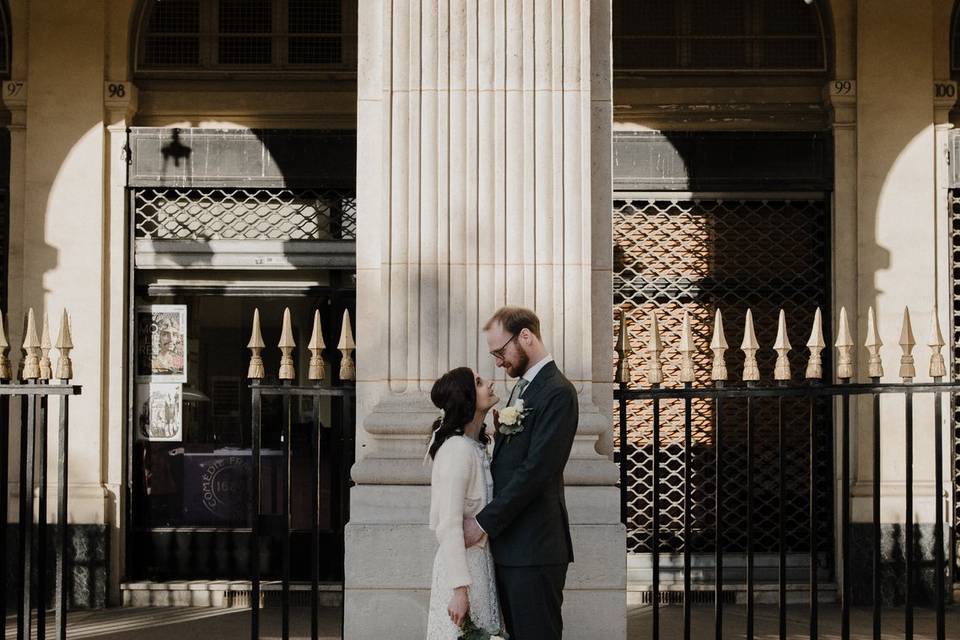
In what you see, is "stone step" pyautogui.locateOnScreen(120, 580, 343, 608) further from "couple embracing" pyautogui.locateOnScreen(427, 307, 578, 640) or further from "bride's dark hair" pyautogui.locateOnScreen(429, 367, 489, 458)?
"bride's dark hair" pyautogui.locateOnScreen(429, 367, 489, 458)

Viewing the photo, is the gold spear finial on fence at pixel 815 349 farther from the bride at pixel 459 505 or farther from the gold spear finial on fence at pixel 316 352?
the gold spear finial on fence at pixel 316 352

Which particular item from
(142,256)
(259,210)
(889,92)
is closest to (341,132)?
(259,210)

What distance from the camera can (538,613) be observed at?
568 centimetres

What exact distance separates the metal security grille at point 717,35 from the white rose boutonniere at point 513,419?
6.53m

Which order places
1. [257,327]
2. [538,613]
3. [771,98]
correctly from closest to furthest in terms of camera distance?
[538,613]
[257,327]
[771,98]

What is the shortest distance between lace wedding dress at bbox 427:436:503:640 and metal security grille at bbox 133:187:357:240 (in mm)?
5990

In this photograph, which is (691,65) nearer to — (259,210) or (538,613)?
(259,210)

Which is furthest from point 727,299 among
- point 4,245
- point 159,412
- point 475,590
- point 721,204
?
point 475,590

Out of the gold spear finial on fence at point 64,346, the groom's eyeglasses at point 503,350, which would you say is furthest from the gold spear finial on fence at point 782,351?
the gold spear finial on fence at point 64,346

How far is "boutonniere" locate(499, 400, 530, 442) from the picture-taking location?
5.66 meters

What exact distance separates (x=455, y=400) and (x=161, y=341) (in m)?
6.45

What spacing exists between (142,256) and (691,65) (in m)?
4.94

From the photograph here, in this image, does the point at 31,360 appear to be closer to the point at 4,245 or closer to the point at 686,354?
the point at 686,354

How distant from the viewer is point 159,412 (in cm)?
1149
